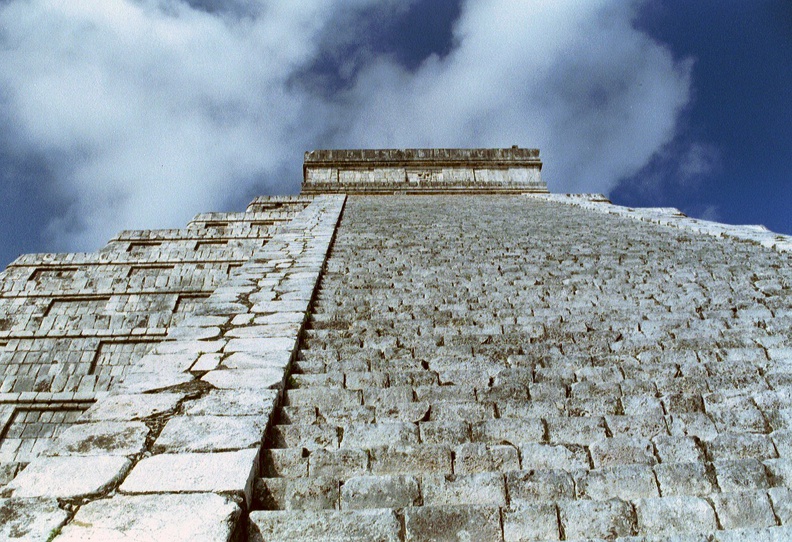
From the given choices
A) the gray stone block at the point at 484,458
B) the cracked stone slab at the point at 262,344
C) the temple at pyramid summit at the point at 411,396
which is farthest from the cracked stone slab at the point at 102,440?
the gray stone block at the point at 484,458

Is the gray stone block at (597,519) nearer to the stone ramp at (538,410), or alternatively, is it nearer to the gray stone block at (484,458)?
the stone ramp at (538,410)

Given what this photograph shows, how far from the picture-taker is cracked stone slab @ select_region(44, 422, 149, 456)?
240 centimetres

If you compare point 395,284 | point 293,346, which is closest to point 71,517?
point 293,346

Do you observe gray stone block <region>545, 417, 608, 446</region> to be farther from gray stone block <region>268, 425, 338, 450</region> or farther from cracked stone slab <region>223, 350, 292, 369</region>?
cracked stone slab <region>223, 350, 292, 369</region>

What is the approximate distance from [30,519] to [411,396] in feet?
5.40

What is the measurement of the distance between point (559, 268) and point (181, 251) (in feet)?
14.7

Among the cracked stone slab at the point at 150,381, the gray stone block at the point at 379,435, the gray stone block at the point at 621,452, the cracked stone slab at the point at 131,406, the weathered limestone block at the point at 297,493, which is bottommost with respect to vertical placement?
the weathered limestone block at the point at 297,493

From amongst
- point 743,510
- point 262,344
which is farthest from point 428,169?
point 743,510

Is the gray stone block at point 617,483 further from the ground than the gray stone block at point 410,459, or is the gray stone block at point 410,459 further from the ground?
the gray stone block at point 410,459

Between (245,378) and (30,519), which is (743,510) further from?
(30,519)

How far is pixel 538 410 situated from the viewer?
109 inches

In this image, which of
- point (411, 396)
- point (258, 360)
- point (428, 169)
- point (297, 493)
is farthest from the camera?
point (428, 169)

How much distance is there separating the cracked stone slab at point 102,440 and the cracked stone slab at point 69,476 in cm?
5

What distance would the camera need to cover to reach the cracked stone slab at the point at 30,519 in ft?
6.23
